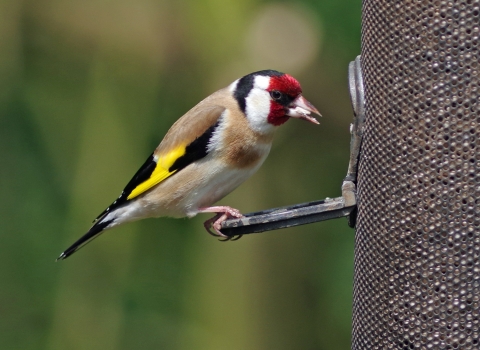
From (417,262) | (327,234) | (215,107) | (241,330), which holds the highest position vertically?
(215,107)

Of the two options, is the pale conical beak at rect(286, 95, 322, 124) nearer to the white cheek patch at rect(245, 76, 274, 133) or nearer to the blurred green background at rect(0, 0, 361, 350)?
the white cheek patch at rect(245, 76, 274, 133)

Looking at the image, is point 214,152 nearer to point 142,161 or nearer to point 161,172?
point 161,172

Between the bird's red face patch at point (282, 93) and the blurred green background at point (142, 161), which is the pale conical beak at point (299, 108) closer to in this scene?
the bird's red face patch at point (282, 93)

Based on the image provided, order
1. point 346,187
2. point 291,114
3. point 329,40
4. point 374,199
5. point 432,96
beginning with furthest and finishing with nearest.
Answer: point 329,40 → point 291,114 → point 346,187 → point 374,199 → point 432,96

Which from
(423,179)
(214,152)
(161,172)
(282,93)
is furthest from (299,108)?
(423,179)

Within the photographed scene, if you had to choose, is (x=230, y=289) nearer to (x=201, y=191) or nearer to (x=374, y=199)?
(x=201, y=191)

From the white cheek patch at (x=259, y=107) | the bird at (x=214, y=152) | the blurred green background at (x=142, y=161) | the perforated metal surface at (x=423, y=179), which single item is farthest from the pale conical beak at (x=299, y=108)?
the blurred green background at (x=142, y=161)

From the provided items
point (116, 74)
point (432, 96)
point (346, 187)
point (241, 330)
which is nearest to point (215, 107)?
point (346, 187)

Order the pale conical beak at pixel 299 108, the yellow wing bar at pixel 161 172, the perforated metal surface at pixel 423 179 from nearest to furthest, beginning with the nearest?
the perforated metal surface at pixel 423 179 < the pale conical beak at pixel 299 108 < the yellow wing bar at pixel 161 172
